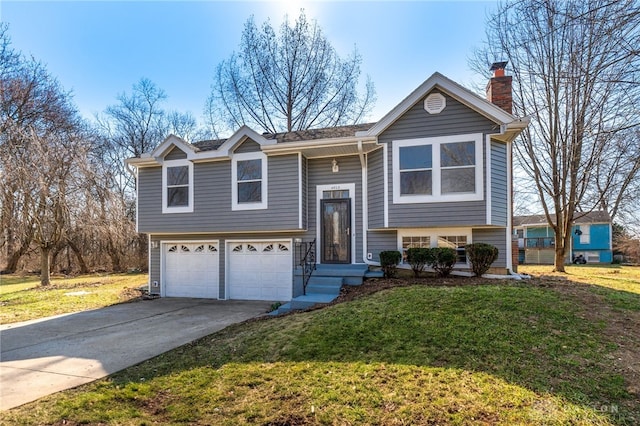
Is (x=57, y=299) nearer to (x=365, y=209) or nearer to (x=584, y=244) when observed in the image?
(x=365, y=209)

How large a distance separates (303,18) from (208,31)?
1140cm

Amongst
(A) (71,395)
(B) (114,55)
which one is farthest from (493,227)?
(B) (114,55)

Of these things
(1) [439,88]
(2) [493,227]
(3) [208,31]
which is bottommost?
(2) [493,227]

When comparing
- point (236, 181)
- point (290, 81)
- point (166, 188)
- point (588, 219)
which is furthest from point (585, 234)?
point (166, 188)

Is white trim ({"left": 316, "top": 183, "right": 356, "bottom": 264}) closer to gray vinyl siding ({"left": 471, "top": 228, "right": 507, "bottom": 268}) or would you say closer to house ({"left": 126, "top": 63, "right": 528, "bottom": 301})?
house ({"left": 126, "top": 63, "right": 528, "bottom": 301})

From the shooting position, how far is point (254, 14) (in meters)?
22.5

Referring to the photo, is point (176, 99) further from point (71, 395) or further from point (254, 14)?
point (71, 395)

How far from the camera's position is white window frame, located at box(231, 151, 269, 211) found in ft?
37.5

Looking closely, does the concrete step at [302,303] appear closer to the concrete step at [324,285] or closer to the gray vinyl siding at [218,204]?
the concrete step at [324,285]

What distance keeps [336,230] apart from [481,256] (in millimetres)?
4199

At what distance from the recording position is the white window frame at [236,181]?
11438 mm

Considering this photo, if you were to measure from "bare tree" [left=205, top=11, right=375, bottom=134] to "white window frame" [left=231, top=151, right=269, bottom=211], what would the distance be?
39.6ft

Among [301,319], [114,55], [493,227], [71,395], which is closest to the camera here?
[71,395]

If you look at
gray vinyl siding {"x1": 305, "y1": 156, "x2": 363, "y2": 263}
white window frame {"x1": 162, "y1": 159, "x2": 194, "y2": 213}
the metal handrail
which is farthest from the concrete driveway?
white window frame {"x1": 162, "y1": 159, "x2": 194, "y2": 213}
